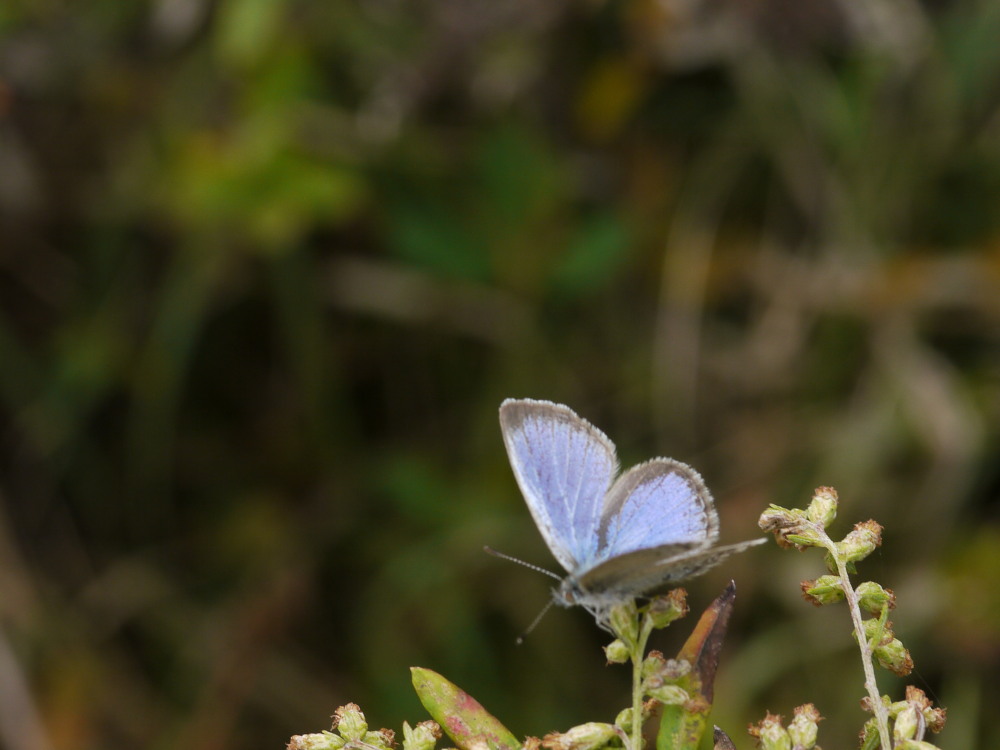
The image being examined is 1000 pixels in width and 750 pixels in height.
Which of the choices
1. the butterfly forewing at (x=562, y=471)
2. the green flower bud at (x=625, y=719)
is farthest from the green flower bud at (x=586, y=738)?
the butterfly forewing at (x=562, y=471)

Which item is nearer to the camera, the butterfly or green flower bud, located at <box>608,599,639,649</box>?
green flower bud, located at <box>608,599,639,649</box>

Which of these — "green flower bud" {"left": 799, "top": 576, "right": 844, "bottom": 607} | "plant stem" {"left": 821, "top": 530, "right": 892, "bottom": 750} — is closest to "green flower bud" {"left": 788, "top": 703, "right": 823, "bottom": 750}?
"plant stem" {"left": 821, "top": 530, "right": 892, "bottom": 750}

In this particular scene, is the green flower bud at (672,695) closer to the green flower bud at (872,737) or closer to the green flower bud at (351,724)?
the green flower bud at (872,737)

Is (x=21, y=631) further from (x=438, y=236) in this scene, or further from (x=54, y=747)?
(x=438, y=236)

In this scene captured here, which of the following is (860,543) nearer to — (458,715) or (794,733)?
(794,733)

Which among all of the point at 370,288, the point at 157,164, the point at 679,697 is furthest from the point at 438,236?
the point at 679,697

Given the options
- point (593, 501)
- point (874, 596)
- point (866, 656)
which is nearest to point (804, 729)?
point (866, 656)

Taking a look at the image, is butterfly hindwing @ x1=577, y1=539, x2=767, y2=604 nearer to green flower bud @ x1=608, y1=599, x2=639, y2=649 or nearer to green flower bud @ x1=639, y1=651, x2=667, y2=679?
green flower bud @ x1=608, y1=599, x2=639, y2=649
